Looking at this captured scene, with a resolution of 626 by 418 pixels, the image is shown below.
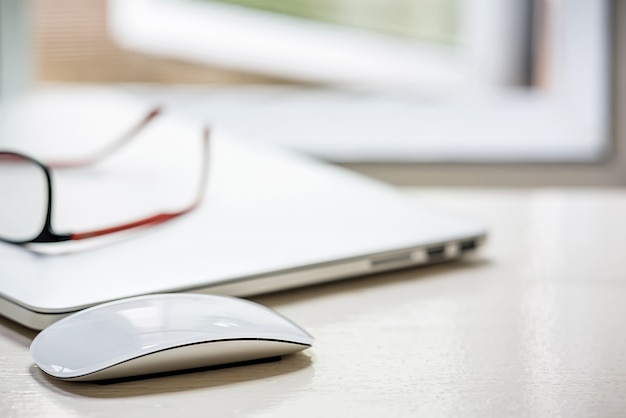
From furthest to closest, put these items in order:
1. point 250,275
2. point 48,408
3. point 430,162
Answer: point 430,162, point 250,275, point 48,408

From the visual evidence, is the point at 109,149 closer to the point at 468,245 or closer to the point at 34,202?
the point at 34,202

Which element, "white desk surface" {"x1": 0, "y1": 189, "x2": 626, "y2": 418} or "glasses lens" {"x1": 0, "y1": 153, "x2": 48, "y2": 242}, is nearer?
"white desk surface" {"x1": 0, "y1": 189, "x2": 626, "y2": 418}

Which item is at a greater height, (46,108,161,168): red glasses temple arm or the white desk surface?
(46,108,161,168): red glasses temple arm

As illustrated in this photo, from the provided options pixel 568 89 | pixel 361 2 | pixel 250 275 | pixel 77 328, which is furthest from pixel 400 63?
pixel 77 328

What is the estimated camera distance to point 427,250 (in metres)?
0.52

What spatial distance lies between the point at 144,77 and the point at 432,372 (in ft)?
3.87

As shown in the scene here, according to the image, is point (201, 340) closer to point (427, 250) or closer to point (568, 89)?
point (427, 250)

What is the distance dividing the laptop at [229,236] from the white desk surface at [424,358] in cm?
2

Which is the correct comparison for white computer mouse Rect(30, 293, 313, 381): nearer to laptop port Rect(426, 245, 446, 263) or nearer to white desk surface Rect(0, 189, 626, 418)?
white desk surface Rect(0, 189, 626, 418)

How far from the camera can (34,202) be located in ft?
1.78

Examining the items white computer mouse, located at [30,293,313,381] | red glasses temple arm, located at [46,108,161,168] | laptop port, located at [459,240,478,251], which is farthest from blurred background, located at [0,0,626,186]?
white computer mouse, located at [30,293,313,381]

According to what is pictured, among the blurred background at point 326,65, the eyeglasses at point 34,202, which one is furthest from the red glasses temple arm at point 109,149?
the blurred background at point 326,65

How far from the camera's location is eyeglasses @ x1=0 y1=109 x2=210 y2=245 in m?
0.42

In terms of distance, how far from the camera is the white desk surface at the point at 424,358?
11.4 inches
